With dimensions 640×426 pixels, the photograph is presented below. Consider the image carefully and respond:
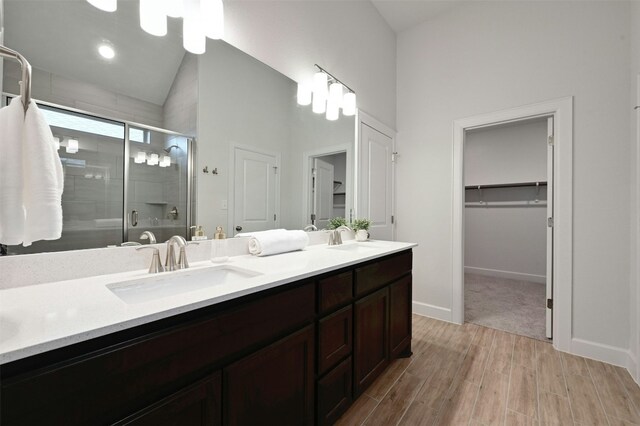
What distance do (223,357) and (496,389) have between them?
5.87 feet

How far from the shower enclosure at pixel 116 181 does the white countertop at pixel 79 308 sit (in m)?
0.18

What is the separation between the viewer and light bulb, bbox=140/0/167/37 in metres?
1.13

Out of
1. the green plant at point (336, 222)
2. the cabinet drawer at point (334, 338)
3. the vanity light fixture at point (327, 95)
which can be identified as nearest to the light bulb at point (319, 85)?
the vanity light fixture at point (327, 95)

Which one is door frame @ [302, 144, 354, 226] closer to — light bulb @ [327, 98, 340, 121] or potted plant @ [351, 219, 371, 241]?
potted plant @ [351, 219, 371, 241]

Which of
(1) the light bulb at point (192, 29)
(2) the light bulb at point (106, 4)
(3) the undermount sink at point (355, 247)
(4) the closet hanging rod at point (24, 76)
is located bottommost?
(3) the undermount sink at point (355, 247)

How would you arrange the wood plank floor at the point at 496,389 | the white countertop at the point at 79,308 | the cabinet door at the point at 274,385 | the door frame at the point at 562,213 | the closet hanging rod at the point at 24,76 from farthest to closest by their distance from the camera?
the door frame at the point at 562,213
the wood plank floor at the point at 496,389
the cabinet door at the point at 274,385
the closet hanging rod at the point at 24,76
the white countertop at the point at 79,308

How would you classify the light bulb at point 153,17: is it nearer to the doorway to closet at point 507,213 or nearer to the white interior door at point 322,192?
the white interior door at point 322,192

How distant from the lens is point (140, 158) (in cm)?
115

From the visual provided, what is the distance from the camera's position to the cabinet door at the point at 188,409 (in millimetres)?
670

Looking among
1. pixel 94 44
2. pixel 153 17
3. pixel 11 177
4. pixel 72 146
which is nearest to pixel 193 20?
pixel 153 17

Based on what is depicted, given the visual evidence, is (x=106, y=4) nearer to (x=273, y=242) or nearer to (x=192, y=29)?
(x=192, y=29)

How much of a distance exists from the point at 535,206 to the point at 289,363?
4683 millimetres

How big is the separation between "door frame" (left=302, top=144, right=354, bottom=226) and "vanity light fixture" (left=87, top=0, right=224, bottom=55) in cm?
90

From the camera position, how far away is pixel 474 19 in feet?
8.79
